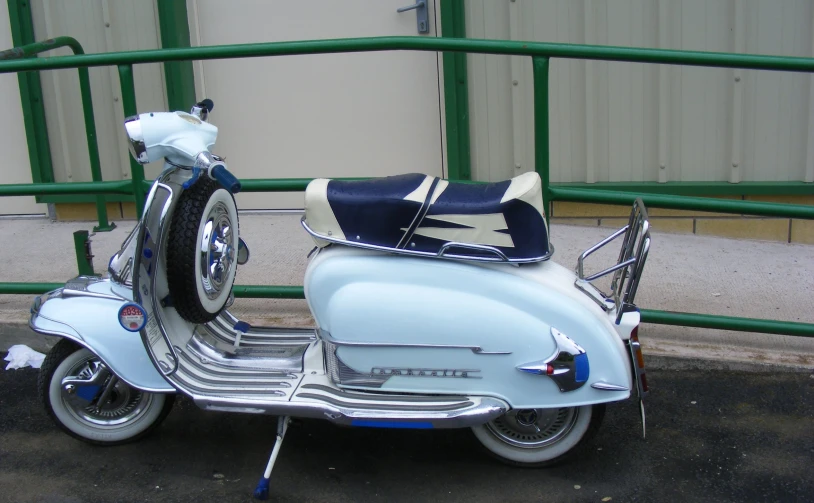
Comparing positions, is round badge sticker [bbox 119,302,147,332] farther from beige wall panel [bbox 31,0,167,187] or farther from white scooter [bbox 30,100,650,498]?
beige wall panel [bbox 31,0,167,187]

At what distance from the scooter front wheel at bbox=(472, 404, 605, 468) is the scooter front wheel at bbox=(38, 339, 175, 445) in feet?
4.04

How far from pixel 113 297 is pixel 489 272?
1.39 metres

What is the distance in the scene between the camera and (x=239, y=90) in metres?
6.16

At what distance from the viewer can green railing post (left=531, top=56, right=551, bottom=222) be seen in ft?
12.8

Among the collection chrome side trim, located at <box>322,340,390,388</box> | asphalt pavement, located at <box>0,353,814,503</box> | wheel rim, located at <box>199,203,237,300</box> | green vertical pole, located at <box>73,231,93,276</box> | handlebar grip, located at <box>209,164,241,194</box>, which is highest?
handlebar grip, located at <box>209,164,241,194</box>

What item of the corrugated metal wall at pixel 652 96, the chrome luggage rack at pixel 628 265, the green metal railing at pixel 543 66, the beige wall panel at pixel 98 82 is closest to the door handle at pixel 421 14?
the corrugated metal wall at pixel 652 96

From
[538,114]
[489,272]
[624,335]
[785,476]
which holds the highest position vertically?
[538,114]

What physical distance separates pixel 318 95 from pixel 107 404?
3048mm

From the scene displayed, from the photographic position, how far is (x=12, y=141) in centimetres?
649

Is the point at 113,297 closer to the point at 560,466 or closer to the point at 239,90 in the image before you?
the point at 560,466

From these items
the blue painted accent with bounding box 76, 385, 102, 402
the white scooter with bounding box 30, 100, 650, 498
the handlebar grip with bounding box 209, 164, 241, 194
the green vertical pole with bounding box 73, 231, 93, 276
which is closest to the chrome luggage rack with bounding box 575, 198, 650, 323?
the white scooter with bounding box 30, 100, 650, 498

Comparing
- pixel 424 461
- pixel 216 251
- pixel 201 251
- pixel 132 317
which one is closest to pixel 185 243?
pixel 201 251

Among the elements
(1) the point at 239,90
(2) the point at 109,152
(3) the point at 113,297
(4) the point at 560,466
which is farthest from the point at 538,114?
(2) the point at 109,152

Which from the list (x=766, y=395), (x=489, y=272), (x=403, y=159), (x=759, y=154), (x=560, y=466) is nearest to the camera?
(x=489, y=272)
